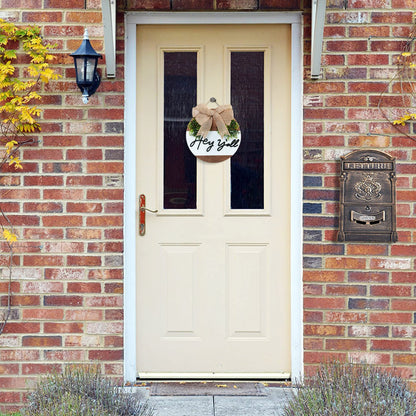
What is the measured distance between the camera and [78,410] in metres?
2.99

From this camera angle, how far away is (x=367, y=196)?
4133 mm

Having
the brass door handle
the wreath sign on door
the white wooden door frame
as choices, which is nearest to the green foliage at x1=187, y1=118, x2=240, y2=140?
the wreath sign on door

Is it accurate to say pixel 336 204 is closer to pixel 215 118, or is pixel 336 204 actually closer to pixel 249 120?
pixel 249 120

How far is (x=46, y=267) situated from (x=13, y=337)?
493mm

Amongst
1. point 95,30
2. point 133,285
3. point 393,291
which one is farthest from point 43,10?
point 393,291

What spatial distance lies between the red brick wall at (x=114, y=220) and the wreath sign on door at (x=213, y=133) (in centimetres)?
48

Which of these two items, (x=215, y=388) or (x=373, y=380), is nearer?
(x=373, y=380)

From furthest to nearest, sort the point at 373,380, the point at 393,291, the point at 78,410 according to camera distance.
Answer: the point at 393,291
the point at 373,380
the point at 78,410

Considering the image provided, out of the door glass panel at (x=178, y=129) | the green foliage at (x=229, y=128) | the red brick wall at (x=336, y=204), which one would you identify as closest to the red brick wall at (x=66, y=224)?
the door glass panel at (x=178, y=129)

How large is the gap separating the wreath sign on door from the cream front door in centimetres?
6

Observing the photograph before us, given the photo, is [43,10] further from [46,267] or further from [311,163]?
[311,163]

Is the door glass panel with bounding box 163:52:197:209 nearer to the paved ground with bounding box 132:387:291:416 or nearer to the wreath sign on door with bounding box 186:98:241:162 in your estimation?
the wreath sign on door with bounding box 186:98:241:162

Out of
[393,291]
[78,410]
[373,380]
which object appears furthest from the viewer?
[393,291]

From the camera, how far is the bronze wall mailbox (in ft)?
13.5
